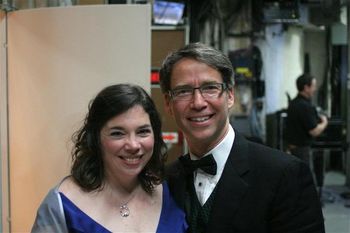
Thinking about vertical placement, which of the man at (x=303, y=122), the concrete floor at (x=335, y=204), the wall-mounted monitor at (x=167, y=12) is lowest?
the concrete floor at (x=335, y=204)

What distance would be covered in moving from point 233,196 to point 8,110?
1345 mm

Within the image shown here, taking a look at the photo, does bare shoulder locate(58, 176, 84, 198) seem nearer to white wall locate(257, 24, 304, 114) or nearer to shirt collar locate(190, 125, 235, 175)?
shirt collar locate(190, 125, 235, 175)

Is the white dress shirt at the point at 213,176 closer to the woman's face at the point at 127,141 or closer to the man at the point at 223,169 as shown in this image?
the man at the point at 223,169

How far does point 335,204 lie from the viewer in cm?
569

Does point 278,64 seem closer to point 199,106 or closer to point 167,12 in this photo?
point 167,12

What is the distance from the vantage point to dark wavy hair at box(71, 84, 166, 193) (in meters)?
1.48

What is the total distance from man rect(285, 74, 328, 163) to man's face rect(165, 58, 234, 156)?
3.57 metres

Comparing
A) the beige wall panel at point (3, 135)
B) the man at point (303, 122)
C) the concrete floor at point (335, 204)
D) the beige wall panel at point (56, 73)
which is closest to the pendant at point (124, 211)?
the beige wall panel at point (56, 73)

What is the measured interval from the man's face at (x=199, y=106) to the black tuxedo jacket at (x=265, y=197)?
13 centimetres

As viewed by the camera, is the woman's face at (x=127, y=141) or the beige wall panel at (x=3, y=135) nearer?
the woman's face at (x=127, y=141)

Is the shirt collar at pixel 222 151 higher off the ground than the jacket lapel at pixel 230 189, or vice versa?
the shirt collar at pixel 222 151

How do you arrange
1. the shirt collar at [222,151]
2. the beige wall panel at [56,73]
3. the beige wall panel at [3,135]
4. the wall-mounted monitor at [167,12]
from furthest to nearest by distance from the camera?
the wall-mounted monitor at [167,12], the beige wall panel at [3,135], the beige wall panel at [56,73], the shirt collar at [222,151]

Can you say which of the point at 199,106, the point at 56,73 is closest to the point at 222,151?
the point at 199,106

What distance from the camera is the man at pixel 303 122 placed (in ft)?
16.3
